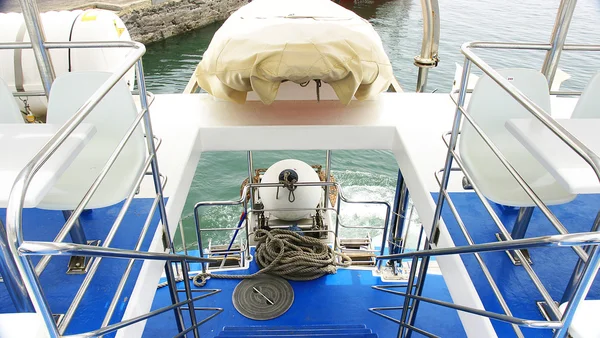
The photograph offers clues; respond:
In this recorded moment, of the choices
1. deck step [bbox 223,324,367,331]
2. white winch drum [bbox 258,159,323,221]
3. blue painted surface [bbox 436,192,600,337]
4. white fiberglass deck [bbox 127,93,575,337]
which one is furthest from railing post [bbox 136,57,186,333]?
white winch drum [bbox 258,159,323,221]

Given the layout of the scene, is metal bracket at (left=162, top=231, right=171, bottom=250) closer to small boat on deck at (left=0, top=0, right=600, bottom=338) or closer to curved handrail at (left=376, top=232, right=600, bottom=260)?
small boat on deck at (left=0, top=0, right=600, bottom=338)

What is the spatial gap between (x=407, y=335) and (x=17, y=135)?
1880 mm

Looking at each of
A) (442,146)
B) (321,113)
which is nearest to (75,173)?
(321,113)

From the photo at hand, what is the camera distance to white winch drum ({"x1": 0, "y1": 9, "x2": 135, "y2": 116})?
9.74 feet

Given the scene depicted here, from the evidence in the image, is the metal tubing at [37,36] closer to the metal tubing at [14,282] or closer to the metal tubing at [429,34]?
the metal tubing at [14,282]

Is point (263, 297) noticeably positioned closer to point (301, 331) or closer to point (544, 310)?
point (301, 331)

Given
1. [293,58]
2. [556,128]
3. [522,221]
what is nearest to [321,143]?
[293,58]

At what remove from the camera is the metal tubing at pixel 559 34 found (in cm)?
198

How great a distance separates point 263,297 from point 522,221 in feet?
5.79

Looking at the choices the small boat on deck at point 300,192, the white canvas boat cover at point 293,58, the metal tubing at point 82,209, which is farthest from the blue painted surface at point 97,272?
the white canvas boat cover at point 293,58

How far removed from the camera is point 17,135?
1.18 metres

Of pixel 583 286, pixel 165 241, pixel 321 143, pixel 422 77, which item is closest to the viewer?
pixel 583 286

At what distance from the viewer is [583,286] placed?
31.9 inches

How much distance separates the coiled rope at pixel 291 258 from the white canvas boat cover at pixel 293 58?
1.14 meters
